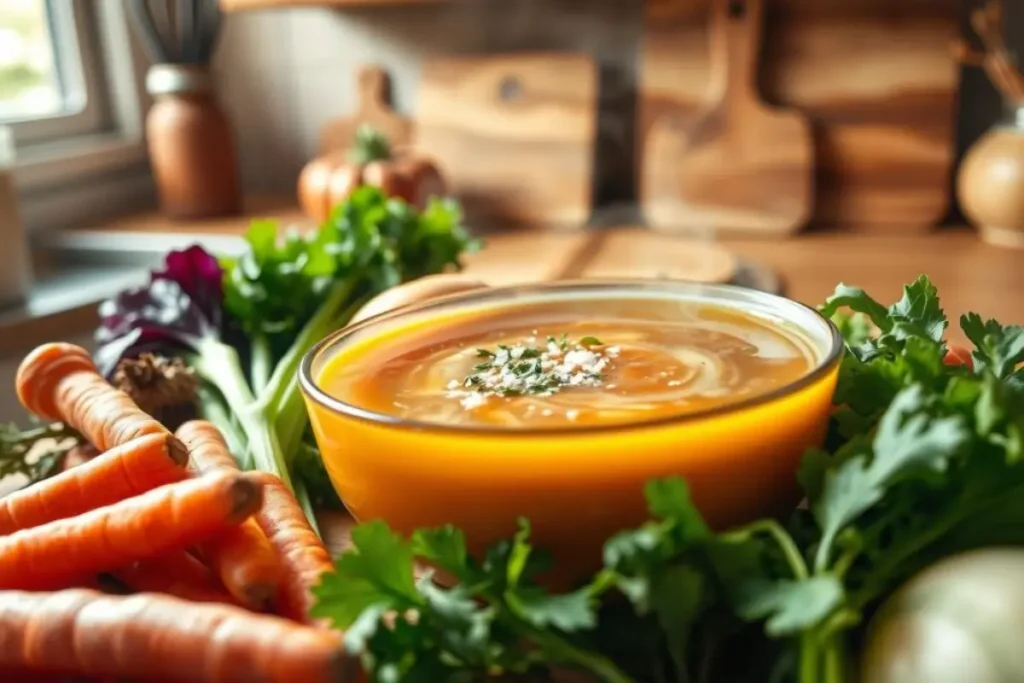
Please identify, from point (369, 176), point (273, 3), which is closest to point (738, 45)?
point (369, 176)

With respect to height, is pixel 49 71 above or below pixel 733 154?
above

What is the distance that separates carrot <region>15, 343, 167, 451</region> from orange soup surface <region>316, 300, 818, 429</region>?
0.21 metres

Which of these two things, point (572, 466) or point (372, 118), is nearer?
point (572, 466)

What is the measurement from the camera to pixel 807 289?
1.50m

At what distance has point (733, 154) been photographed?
6.14 feet

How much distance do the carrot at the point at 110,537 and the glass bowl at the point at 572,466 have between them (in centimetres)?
8

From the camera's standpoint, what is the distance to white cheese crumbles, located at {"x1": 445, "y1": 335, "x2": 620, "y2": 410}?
610 mm

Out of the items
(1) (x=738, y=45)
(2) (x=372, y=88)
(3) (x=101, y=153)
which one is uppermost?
(1) (x=738, y=45)

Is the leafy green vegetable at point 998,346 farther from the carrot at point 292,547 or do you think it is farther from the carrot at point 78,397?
the carrot at point 78,397

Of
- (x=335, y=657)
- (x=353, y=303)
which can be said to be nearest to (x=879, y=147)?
(x=353, y=303)

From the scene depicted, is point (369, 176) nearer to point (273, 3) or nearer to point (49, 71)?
point (273, 3)

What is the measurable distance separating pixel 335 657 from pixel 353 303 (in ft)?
2.21

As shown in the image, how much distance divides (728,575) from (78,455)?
1.96 feet

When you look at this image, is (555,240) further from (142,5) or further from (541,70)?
(142,5)
